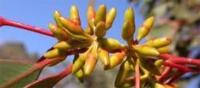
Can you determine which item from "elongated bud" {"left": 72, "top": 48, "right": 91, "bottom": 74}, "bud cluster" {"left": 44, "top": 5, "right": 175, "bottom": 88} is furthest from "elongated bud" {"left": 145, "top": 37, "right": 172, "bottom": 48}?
"elongated bud" {"left": 72, "top": 48, "right": 91, "bottom": 74}

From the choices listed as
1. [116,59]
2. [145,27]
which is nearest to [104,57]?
[116,59]

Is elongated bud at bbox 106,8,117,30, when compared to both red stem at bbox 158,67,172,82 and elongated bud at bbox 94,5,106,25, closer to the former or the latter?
elongated bud at bbox 94,5,106,25

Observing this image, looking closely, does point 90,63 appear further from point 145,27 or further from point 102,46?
point 145,27

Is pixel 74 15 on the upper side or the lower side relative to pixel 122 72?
upper

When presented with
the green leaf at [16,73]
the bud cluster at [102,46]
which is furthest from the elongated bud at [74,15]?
the green leaf at [16,73]

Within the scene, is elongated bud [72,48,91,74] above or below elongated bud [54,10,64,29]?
below

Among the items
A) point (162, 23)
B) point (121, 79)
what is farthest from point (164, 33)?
point (121, 79)
